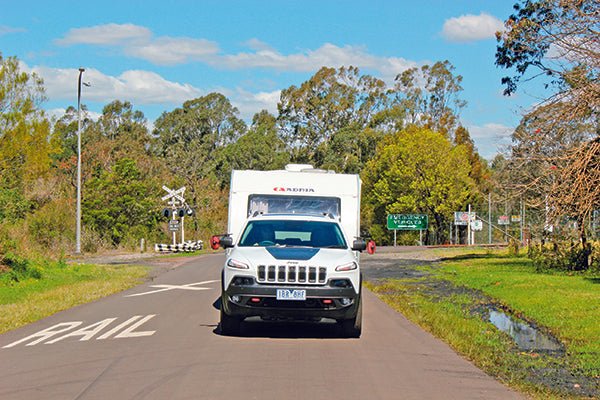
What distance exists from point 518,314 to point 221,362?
343 inches

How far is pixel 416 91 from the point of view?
8875 cm

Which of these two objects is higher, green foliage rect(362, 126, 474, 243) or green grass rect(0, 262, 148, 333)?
green foliage rect(362, 126, 474, 243)

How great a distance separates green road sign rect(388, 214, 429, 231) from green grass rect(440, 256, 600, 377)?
38323 millimetres

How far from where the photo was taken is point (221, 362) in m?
9.49

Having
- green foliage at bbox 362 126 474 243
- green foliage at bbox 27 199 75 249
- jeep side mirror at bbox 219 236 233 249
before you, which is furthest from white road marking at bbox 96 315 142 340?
green foliage at bbox 362 126 474 243

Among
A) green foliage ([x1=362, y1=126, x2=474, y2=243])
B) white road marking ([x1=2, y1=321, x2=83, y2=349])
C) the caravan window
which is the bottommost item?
white road marking ([x1=2, y1=321, x2=83, y2=349])

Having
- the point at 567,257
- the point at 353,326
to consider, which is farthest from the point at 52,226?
the point at 353,326

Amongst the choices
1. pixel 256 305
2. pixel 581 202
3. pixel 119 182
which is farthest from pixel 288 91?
pixel 256 305

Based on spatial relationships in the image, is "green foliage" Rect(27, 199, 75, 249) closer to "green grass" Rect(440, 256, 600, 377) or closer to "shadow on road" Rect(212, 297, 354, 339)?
"green grass" Rect(440, 256, 600, 377)

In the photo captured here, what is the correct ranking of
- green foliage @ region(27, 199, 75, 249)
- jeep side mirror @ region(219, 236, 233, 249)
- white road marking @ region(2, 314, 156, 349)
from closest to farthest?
white road marking @ region(2, 314, 156, 349), jeep side mirror @ region(219, 236, 233, 249), green foliage @ region(27, 199, 75, 249)

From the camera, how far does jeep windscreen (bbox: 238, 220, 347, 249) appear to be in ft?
41.4

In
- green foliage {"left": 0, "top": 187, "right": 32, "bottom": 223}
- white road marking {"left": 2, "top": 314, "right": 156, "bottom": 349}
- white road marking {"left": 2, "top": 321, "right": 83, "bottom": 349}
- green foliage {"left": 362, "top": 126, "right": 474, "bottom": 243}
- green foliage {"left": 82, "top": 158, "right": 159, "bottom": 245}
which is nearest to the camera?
white road marking {"left": 2, "top": 321, "right": 83, "bottom": 349}

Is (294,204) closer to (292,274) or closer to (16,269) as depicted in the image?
(292,274)

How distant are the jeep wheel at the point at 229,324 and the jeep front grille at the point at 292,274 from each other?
2.65 ft
